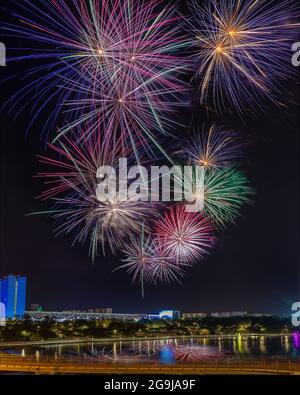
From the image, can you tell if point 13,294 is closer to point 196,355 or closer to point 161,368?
point 196,355

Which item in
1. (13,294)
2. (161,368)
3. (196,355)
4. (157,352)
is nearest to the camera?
(161,368)

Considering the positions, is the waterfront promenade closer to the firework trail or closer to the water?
the water

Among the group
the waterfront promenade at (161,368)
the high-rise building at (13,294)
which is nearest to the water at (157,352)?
the waterfront promenade at (161,368)

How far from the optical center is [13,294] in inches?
3292

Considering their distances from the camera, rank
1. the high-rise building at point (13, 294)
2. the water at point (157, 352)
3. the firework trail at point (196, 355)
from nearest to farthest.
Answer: the firework trail at point (196, 355) < the water at point (157, 352) < the high-rise building at point (13, 294)

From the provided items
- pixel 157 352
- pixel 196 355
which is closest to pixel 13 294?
pixel 157 352

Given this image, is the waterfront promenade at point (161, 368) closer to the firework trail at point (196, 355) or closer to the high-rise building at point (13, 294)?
the firework trail at point (196, 355)

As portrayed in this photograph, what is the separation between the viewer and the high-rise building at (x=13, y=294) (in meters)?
78.8

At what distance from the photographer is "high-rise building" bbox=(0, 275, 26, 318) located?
78750 millimetres

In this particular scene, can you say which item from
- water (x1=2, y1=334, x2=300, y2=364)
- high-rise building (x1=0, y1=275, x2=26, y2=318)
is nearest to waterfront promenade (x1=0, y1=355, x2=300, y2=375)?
water (x1=2, y1=334, x2=300, y2=364)

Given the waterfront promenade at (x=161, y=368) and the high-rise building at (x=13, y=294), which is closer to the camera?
the waterfront promenade at (x=161, y=368)
